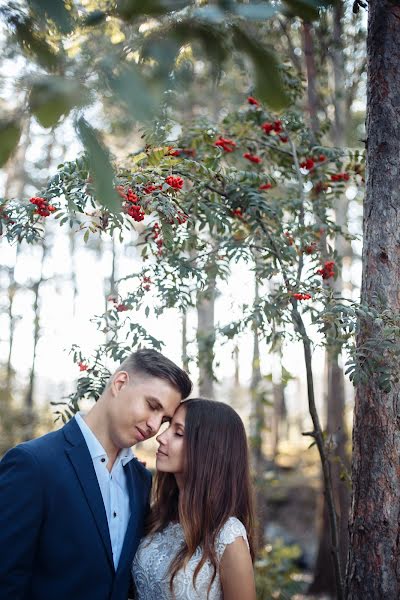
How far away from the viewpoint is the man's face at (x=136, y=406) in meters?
2.29

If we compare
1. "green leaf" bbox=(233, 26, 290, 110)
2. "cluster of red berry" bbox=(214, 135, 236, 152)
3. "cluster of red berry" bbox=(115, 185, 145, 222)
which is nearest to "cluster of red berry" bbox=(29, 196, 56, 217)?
"cluster of red berry" bbox=(115, 185, 145, 222)

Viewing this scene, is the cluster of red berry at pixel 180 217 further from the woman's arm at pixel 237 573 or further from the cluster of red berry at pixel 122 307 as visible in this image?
the woman's arm at pixel 237 573

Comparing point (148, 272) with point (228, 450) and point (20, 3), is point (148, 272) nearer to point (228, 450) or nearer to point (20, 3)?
point (228, 450)

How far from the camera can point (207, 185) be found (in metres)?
2.96

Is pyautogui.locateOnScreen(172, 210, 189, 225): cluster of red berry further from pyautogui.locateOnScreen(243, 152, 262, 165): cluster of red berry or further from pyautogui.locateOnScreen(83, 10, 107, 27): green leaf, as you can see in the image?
pyautogui.locateOnScreen(83, 10, 107, 27): green leaf

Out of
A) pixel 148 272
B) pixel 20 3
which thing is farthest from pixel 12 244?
pixel 20 3

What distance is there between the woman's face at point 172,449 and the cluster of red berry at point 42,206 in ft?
3.43

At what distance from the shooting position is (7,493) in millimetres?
2010

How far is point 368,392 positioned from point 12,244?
5.59 feet

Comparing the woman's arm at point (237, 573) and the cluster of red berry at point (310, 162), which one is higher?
the cluster of red berry at point (310, 162)

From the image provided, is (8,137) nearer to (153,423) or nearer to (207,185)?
(153,423)

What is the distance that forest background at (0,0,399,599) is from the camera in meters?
0.74

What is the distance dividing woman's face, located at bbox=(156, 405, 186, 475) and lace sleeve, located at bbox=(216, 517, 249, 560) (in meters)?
0.31

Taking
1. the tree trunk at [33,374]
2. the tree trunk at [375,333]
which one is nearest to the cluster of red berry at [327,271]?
the tree trunk at [375,333]
